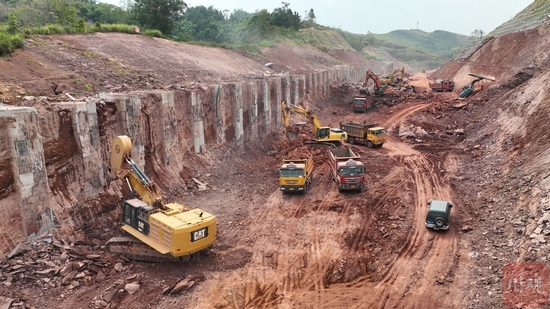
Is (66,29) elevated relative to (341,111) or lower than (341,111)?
elevated

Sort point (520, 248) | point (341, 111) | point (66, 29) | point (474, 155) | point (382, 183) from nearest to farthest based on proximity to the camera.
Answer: point (520, 248) < point (382, 183) < point (474, 155) < point (66, 29) < point (341, 111)

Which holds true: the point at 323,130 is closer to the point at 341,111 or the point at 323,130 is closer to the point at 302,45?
the point at 341,111

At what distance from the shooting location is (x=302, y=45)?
69875 millimetres

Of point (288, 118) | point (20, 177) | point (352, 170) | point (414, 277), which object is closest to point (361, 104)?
point (288, 118)

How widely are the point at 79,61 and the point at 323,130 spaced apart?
648 inches

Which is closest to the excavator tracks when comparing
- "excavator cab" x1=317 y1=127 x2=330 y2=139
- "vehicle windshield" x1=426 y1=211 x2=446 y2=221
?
"vehicle windshield" x1=426 y1=211 x2=446 y2=221

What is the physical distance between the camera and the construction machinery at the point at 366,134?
28.2 m

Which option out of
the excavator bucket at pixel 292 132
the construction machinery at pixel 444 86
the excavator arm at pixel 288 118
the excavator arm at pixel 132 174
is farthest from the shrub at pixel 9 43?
the construction machinery at pixel 444 86

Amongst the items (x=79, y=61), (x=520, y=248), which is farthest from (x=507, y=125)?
(x=79, y=61)

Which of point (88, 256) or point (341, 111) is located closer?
point (88, 256)

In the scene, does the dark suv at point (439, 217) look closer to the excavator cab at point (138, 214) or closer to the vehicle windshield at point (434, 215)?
the vehicle windshield at point (434, 215)

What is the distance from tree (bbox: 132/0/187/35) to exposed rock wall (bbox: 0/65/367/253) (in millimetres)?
22772

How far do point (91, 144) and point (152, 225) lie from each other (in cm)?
505

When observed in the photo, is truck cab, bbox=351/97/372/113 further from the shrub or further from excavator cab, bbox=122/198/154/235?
excavator cab, bbox=122/198/154/235
